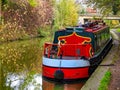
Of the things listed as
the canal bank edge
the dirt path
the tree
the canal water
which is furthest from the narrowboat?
the tree

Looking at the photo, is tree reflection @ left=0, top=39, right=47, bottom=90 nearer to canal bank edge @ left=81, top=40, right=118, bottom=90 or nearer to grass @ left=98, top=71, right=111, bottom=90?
canal bank edge @ left=81, top=40, right=118, bottom=90

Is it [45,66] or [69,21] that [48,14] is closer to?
[69,21]

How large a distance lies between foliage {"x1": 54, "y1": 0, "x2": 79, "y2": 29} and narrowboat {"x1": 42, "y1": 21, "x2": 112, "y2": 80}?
30.8 meters

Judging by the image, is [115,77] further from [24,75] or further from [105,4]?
[105,4]

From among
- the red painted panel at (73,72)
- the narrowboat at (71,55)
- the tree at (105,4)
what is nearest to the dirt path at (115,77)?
the narrowboat at (71,55)

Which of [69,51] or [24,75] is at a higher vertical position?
[69,51]

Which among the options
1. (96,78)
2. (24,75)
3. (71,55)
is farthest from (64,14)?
(96,78)

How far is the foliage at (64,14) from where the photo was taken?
49.2m

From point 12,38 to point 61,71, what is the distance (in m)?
21.7

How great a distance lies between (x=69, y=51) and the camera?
1603 cm

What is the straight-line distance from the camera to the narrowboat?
47.1 ft

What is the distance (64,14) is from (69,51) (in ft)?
129

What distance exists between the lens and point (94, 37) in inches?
653

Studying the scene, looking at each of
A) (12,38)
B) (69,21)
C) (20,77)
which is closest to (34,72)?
(20,77)
